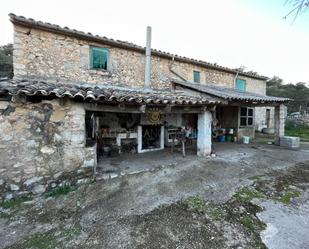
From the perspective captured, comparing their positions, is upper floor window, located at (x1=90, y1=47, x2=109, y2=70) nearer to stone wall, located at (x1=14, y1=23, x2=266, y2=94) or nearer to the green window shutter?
stone wall, located at (x1=14, y1=23, x2=266, y2=94)

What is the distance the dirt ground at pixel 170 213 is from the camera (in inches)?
106

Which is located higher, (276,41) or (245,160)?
(276,41)

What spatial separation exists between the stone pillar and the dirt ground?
166cm

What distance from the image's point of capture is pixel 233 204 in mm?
3697

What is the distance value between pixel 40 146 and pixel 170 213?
3337mm

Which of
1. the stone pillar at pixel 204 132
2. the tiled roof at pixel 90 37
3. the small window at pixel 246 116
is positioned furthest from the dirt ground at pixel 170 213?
the small window at pixel 246 116

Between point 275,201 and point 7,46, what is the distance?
25.2 m

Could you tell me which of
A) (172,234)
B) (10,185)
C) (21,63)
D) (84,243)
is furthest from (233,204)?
(21,63)

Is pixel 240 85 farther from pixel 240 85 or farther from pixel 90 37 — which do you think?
pixel 90 37

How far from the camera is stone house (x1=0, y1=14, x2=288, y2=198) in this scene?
4.00 metres

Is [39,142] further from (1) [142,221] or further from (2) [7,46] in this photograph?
(2) [7,46]

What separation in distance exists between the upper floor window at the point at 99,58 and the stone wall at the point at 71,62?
0.54ft

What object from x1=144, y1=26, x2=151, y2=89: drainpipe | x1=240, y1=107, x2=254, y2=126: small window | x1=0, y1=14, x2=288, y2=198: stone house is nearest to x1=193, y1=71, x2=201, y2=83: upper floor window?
x1=0, y1=14, x2=288, y2=198: stone house

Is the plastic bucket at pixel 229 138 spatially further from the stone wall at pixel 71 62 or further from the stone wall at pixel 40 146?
the stone wall at pixel 40 146
